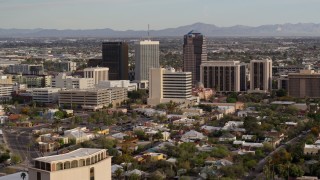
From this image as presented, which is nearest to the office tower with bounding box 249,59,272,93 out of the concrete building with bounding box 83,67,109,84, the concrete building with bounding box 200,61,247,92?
the concrete building with bounding box 200,61,247,92

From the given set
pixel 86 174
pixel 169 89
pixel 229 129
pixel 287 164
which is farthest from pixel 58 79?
pixel 86 174

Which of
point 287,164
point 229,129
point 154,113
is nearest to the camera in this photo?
point 287,164

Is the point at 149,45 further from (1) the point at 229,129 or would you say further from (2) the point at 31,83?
(1) the point at 229,129

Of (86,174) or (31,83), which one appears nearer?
(86,174)

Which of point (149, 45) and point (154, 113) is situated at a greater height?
point (149, 45)

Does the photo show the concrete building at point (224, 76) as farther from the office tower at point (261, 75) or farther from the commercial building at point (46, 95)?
the commercial building at point (46, 95)

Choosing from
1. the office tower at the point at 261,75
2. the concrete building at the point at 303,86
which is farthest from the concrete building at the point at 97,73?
the concrete building at the point at 303,86

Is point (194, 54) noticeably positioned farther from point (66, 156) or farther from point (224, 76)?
point (66, 156)
